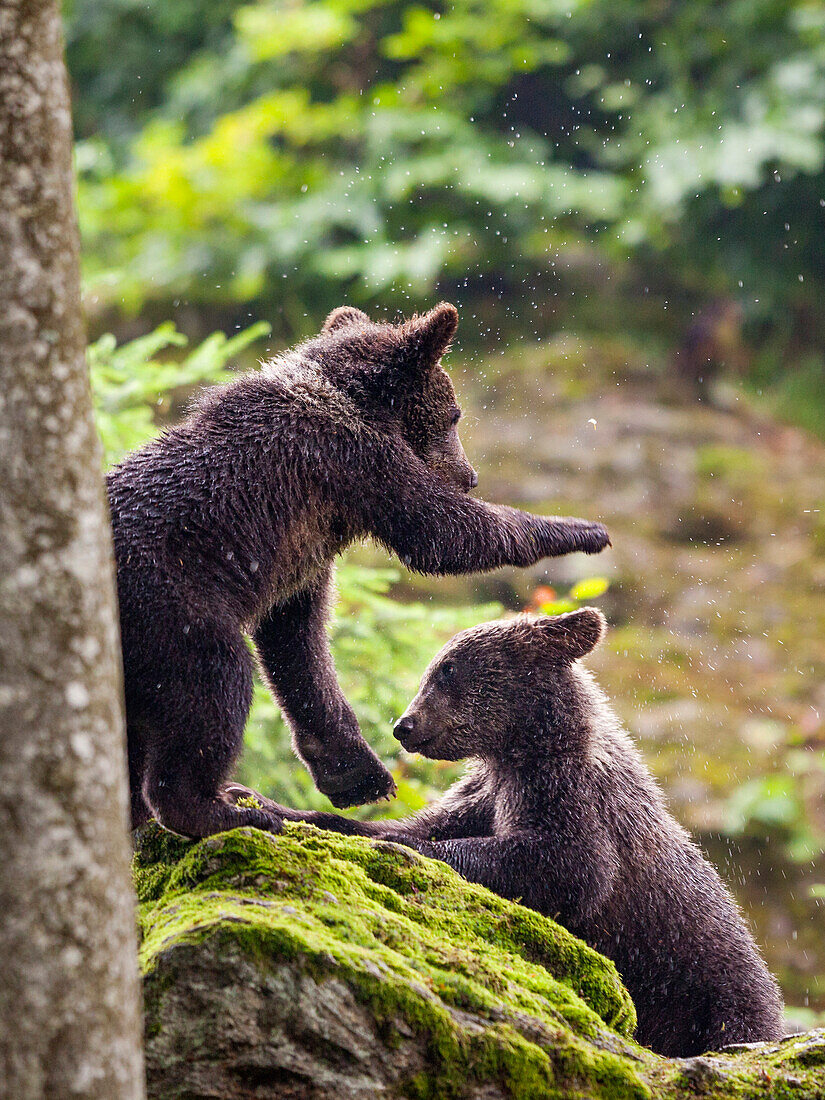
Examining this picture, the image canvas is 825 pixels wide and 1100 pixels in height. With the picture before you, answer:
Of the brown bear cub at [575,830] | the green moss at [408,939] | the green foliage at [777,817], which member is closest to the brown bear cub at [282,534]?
the green moss at [408,939]

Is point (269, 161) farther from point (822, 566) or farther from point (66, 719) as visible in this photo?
point (66, 719)

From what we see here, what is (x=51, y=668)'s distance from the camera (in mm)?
1878

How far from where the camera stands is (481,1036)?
2.69 metres

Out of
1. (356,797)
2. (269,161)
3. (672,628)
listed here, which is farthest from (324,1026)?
(269,161)

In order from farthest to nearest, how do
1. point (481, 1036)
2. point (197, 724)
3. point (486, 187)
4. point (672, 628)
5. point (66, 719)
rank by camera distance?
1. point (486, 187)
2. point (672, 628)
3. point (197, 724)
4. point (481, 1036)
5. point (66, 719)

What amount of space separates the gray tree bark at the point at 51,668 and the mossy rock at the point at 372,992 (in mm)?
547

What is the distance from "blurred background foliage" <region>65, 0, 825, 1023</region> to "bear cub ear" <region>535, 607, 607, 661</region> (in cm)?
436

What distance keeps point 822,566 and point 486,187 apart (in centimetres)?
488

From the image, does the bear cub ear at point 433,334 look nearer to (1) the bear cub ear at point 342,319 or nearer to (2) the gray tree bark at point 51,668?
(1) the bear cub ear at point 342,319

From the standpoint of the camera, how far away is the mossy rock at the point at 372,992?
2477mm

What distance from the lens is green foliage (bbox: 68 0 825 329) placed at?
10.5m

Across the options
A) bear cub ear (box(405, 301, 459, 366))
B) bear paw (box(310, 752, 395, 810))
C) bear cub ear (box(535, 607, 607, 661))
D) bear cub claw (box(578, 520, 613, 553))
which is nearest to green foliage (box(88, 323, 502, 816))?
bear paw (box(310, 752, 395, 810))

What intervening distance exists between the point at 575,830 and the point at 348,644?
6.42ft

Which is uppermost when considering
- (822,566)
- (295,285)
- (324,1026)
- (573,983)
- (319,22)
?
(319,22)
